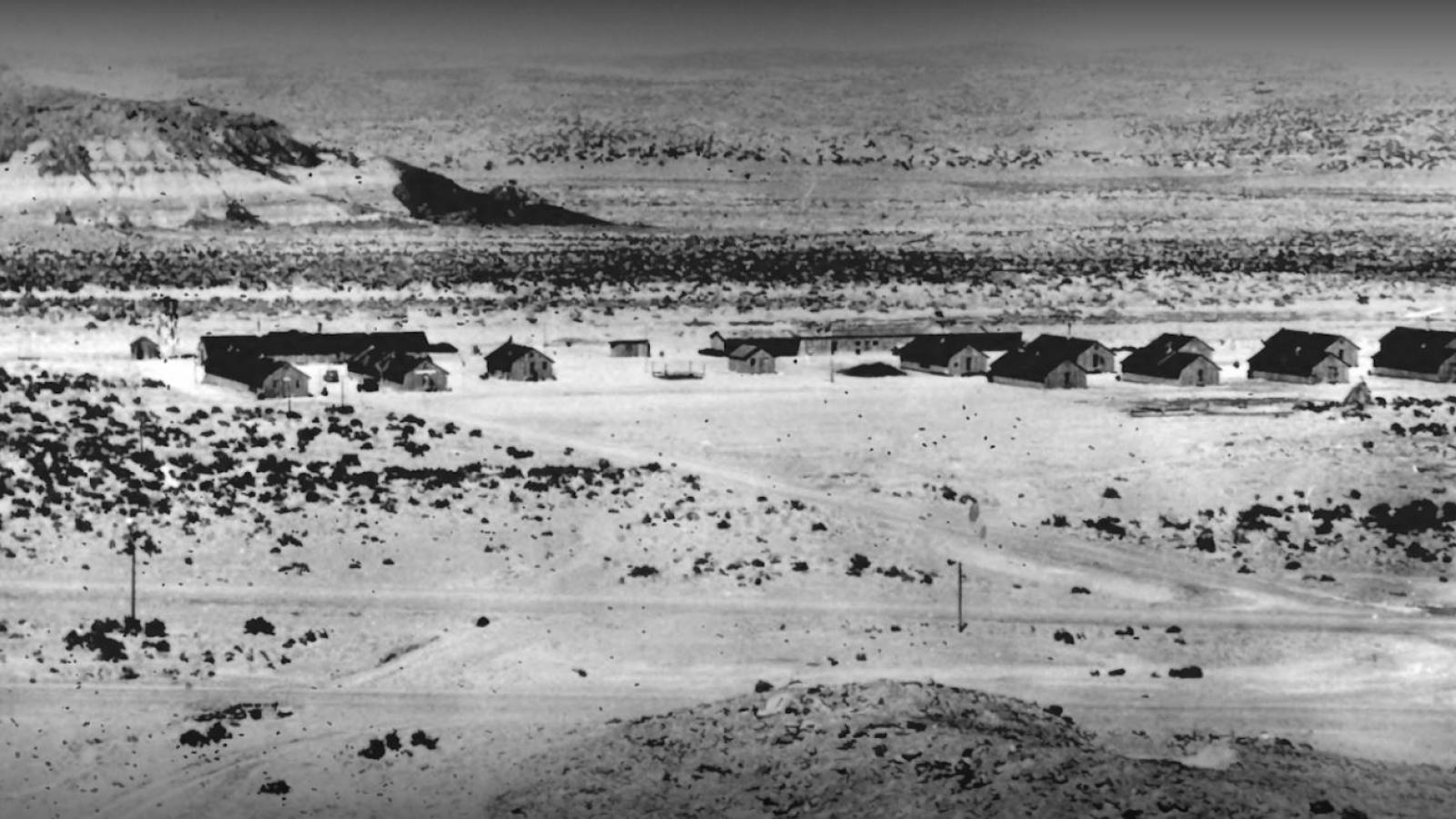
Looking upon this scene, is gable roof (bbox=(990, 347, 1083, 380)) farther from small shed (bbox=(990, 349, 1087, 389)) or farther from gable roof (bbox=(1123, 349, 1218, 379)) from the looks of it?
gable roof (bbox=(1123, 349, 1218, 379))

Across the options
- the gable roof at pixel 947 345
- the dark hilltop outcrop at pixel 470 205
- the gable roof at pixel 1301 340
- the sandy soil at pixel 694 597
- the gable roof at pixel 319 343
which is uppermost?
the dark hilltop outcrop at pixel 470 205

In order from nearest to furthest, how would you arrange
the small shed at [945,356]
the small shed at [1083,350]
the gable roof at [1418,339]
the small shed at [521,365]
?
the small shed at [521,365] < the small shed at [1083,350] < the small shed at [945,356] < the gable roof at [1418,339]

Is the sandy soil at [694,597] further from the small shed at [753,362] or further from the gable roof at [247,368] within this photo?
the small shed at [753,362]

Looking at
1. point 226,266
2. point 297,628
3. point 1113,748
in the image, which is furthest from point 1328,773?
point 226,266

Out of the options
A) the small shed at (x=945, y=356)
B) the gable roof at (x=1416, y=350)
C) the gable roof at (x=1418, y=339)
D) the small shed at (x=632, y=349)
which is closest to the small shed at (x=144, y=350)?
the small shed at (x=632, y=349)

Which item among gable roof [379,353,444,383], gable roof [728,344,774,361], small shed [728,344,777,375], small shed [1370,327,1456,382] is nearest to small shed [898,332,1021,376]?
small shed [728,344,777,375]

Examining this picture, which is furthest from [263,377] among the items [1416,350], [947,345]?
[1416,350]
